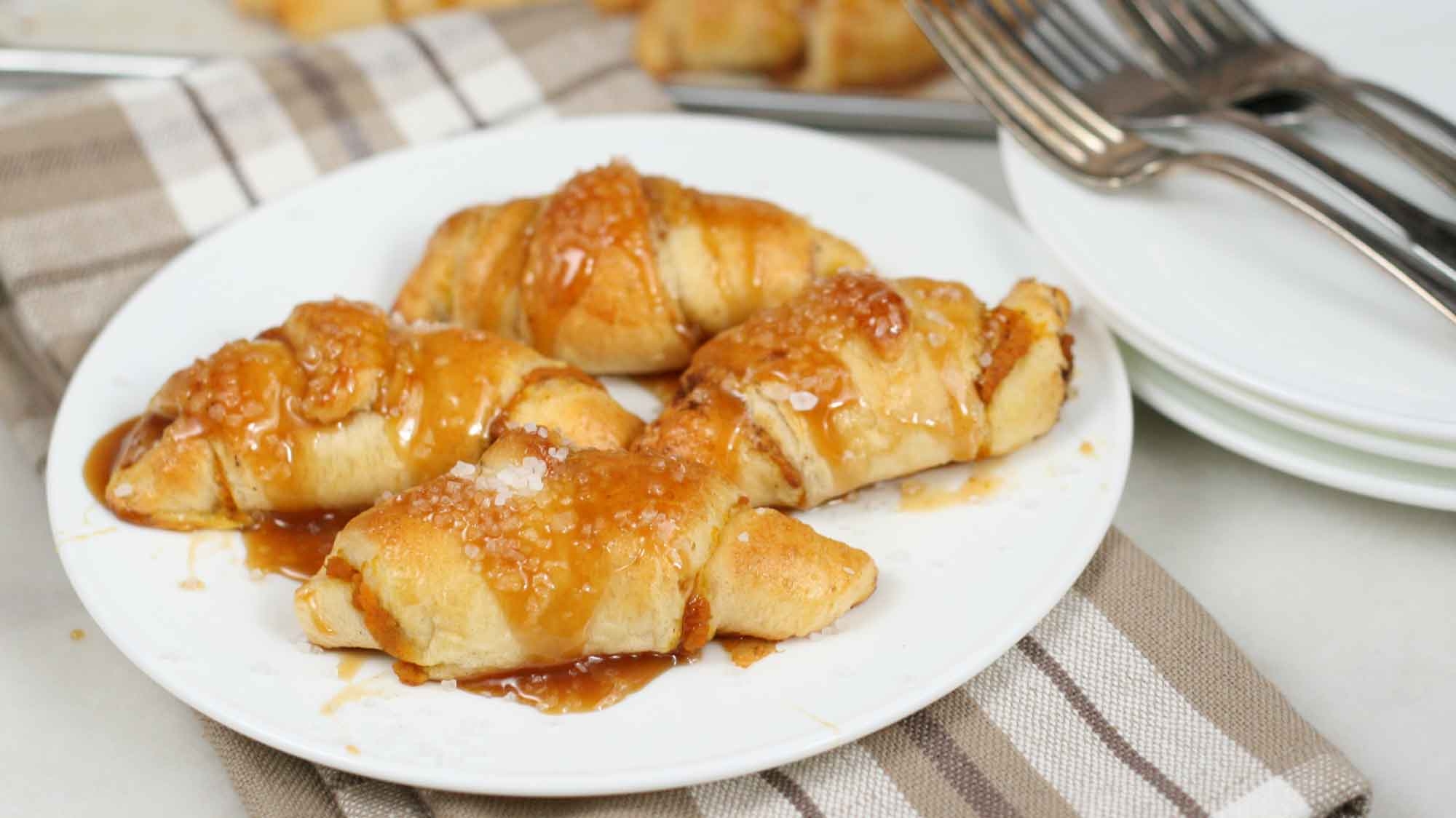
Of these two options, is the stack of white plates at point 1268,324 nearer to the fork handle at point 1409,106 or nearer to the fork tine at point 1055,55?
the fork handle at point 1409,106

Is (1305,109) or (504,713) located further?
(1305,109)

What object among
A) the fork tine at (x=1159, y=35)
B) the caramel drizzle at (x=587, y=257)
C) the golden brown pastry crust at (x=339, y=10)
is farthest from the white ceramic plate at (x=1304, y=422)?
the golden brown pastry crust at (x=339, y=10)

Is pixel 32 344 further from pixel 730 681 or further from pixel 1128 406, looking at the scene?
pixel 1128 406

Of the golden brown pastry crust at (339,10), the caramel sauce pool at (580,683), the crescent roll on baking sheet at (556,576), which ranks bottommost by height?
the golden brown pastry crust at (339,10)

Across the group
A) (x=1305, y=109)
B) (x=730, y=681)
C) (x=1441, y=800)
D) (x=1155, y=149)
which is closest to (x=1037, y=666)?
(x=730, y=681)

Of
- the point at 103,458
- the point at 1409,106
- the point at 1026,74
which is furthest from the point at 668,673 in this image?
the point at 1409,106
